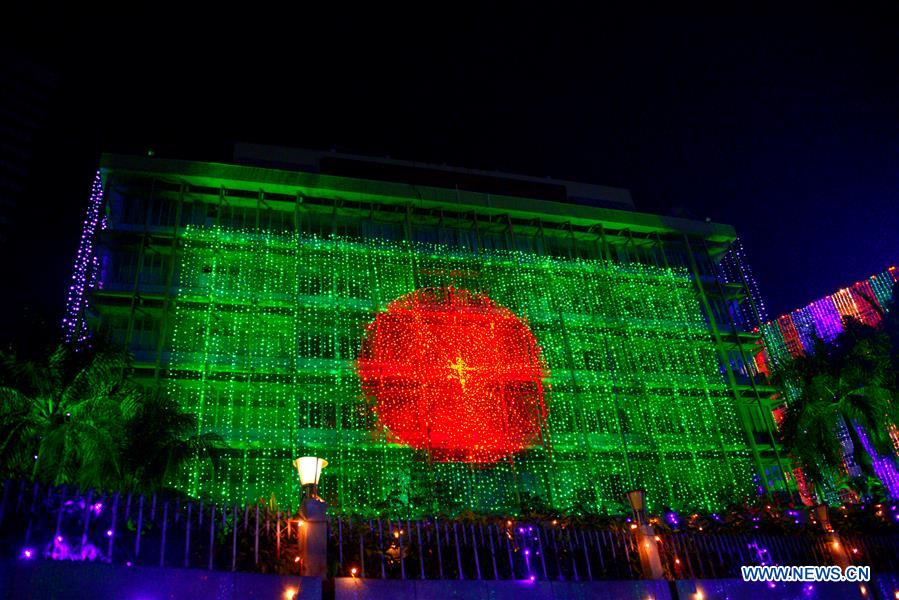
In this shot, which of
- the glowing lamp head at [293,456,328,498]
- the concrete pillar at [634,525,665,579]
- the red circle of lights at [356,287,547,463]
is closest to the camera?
the glowing lamp head at [293,456,328,498]

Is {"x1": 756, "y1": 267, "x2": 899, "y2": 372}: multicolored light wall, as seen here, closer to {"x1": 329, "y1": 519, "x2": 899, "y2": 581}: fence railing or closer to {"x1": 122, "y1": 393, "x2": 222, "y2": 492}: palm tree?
{"x1": 329, "y1": 519, "x2": 899, "y2": 581}: fence railing

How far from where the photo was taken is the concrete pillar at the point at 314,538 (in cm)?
823

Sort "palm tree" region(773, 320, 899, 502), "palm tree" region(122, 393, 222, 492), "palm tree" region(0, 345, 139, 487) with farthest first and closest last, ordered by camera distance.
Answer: "palm tree" region(773, 320, 899, 502)
"palm tree" region(122, 393, 222, 492)
"palm tree" region(0, 345, 139, 487)

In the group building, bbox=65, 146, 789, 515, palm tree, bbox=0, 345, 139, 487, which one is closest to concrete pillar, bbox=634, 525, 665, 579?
building, bbox=65, 146, 789, 515

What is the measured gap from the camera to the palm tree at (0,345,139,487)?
10.9m

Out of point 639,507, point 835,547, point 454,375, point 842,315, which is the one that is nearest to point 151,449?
point 639,507

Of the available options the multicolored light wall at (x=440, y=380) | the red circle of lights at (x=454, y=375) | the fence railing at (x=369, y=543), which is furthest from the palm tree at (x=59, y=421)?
the red circle of lights at (x=454, y=375)

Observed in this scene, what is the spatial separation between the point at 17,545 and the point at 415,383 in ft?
44.7

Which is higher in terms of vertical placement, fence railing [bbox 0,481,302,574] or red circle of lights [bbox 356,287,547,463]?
red circle of lights [bbox 356,287,547,463]

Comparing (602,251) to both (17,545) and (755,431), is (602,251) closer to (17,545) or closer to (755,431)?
(755,431)

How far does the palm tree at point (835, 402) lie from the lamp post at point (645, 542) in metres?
10.5

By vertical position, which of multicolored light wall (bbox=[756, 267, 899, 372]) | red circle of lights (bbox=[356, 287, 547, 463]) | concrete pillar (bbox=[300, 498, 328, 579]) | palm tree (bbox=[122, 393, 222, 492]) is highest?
multicolored light wall (bbox=[756, 267, 899, 372])

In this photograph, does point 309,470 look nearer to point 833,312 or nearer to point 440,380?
point 440,380

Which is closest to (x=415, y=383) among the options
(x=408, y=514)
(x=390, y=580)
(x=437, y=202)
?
(x=408, y=514)
